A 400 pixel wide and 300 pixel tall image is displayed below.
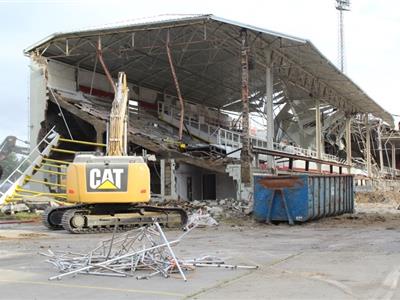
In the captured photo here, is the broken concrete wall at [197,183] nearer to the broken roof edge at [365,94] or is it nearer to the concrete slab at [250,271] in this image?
the broken roof edge at [365,94]

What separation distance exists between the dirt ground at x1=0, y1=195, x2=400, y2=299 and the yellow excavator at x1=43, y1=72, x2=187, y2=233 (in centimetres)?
97

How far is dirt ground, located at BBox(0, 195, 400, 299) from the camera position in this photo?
8.70 m

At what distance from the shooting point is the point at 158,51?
39.5 m

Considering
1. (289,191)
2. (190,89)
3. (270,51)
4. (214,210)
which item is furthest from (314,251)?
(190,89)

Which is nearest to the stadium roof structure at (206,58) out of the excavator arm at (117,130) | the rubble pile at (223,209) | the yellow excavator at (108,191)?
the rubble pile at (223,209)

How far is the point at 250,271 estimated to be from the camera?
421 inches

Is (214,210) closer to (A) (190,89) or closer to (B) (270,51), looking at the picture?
(B) (270,51)

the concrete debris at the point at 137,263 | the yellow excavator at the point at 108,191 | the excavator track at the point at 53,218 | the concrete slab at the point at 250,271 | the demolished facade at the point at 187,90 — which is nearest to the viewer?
the concrete slab at the point at 250,271

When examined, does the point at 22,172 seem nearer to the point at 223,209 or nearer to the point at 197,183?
the point at 223,209

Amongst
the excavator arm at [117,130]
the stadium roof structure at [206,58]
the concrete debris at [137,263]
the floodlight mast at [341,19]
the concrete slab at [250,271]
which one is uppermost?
the floodlight mast at [341,19]

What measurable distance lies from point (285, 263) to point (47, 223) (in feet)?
38.9

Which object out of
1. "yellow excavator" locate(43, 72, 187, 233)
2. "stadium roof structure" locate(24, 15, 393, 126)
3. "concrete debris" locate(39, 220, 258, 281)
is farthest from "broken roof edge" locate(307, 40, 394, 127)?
"concrete debris" locate(39, 220, 258, 281)

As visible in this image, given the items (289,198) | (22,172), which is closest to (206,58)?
(22,172)

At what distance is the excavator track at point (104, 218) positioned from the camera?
19.5 m
